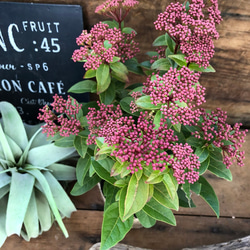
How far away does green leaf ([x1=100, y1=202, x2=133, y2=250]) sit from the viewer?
0.62 metres

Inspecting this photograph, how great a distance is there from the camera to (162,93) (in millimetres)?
516

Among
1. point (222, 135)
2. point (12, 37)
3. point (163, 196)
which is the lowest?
point (163, 196)

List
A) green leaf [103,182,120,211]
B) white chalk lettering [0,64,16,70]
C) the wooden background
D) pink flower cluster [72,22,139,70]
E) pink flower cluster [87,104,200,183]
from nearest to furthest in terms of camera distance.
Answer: pink flower cluster [87,104,200,183] < pink flower cluster [72,22,139,70] < green leaf [103,182,120,211] < the wooden background < white chalk lettering [0,64,16,70]

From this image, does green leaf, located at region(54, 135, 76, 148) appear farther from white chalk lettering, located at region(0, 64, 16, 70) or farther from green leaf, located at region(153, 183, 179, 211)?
white chalk lettering, located at region(0, 64, 16, 70)

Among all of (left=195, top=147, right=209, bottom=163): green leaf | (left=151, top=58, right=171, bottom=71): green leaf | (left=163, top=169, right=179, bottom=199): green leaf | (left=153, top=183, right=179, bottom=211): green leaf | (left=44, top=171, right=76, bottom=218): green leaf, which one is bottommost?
(left=44, top=171, right=76, bottom=218): green leaf

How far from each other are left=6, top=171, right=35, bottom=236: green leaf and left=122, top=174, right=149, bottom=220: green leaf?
0.30 m

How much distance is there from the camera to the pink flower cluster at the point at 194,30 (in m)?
0.57

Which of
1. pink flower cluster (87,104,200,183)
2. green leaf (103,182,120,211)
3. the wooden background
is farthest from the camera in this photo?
the wooden background

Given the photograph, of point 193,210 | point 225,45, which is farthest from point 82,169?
point 225,45

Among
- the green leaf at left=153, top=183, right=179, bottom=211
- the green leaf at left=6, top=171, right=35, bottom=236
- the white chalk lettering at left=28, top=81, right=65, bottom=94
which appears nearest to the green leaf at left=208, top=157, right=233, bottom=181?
the green leaf at left=153, top=183, right=179, bottom=211

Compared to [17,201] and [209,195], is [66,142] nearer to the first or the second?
[17,201]

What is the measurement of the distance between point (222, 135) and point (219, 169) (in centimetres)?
10

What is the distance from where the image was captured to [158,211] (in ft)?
2.15

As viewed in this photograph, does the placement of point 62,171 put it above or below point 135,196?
below
